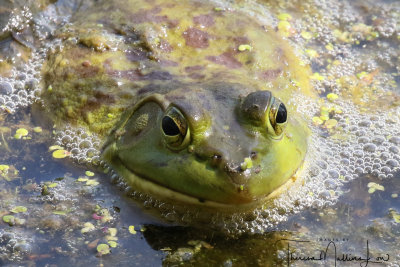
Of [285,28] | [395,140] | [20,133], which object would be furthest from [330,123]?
[20,133]

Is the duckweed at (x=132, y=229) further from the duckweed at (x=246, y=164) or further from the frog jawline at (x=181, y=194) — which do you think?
the duckweed at (x=246, y=164)

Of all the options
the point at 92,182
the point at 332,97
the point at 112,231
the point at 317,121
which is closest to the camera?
the point at 112,231

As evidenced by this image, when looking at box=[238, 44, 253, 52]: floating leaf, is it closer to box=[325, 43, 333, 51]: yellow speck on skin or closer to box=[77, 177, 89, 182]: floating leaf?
box=[325, 43, 333, 51]: yellow speck on skin

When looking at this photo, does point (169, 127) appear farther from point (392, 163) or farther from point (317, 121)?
point (392, 163)

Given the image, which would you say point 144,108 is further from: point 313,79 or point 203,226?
point 313,79

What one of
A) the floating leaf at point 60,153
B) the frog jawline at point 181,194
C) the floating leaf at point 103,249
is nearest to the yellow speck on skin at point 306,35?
the frog jawline at point 181,194

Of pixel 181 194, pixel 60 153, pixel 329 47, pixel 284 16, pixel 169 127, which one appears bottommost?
pixel 60 153

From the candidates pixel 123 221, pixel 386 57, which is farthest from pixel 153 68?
pixel 386 57
